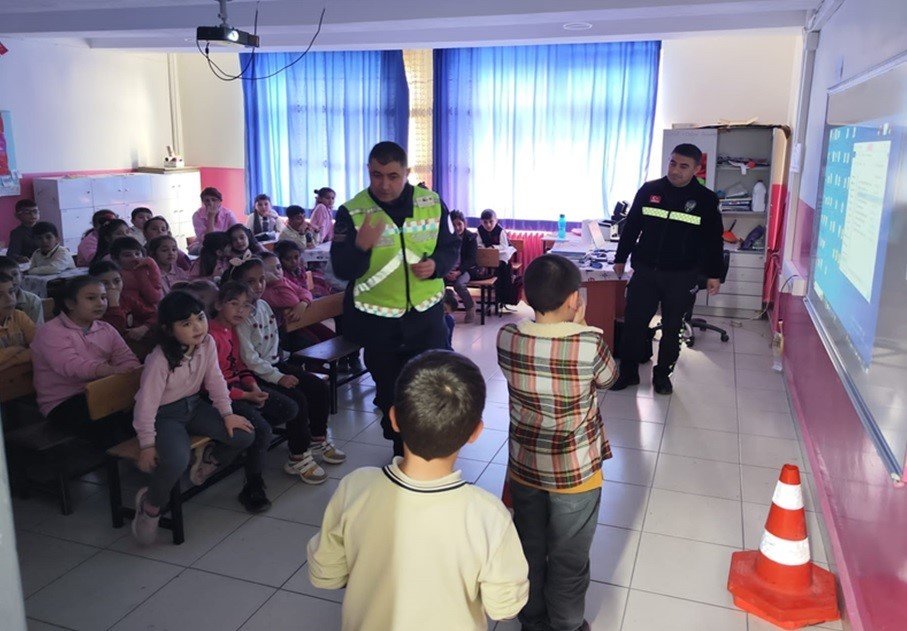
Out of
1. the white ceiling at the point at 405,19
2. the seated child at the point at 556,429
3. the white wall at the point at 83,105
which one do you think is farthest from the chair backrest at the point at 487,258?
the white wall at the point at 83,105

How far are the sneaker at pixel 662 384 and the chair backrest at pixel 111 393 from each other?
128 inches

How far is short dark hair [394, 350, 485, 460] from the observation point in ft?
4.77

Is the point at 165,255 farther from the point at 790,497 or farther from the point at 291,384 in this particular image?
the point at 790,497

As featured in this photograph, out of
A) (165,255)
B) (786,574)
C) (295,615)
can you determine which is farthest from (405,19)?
(786,574)

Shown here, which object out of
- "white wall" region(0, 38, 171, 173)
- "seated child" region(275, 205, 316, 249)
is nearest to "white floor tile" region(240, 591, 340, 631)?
"seated child" region(275, 205, 316, 249)

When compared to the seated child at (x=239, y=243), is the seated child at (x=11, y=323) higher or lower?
lower

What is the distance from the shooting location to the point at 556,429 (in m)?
2.18

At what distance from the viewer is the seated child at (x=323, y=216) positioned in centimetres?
812

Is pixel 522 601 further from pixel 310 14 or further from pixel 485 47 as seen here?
pixel 485 47

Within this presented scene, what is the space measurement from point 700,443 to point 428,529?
300cm

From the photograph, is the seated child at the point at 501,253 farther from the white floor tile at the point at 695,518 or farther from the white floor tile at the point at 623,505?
the white floor tile at the point at 695,518

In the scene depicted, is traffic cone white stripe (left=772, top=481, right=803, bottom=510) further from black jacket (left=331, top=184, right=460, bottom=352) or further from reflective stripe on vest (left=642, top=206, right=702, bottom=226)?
reflective stripe on vest (left=642, top=206, right=702, bottom=226)

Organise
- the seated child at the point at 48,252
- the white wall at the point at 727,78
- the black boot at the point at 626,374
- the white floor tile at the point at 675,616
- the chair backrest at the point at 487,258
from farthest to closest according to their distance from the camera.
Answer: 1. the white wall at the point at 727,78
2. the chair backrest at the point at 487,258
3. the seated child at the point at 48,252
4. the black boot at the point at 626,374
5. the white floor tile at the point at 675,616

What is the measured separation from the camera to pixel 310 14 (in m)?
6.60
